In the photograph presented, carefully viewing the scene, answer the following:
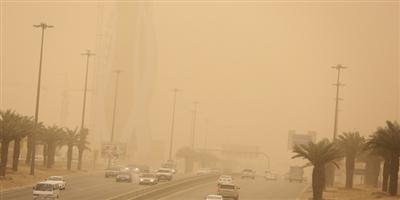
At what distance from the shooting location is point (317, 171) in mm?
71188

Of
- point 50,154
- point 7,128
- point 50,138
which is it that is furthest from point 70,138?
point 7,128

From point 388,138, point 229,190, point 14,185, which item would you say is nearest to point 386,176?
point 388,138

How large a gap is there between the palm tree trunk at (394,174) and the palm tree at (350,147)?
21.1 m

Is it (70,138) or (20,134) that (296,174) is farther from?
(20,134)

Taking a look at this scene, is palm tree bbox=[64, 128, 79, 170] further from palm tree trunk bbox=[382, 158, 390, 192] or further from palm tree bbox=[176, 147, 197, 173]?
palm tree bbox=[176, 147, 197, 173]

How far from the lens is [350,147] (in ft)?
313

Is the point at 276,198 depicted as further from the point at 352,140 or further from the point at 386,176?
the point at 352,140

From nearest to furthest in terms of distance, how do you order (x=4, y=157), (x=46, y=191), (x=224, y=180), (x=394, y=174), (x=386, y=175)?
(x=46, y=191)
(x=394, y=174)
(x=386, y=175)
(x=224, y=180)
(x=4, y=157)

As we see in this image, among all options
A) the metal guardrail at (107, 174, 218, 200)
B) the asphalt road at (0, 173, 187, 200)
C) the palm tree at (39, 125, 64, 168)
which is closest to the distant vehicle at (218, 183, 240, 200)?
the metal guardrail at (107, 174, 218, 200)

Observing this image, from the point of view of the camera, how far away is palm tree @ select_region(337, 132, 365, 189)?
94688 millimetres

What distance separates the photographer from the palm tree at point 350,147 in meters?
94.7

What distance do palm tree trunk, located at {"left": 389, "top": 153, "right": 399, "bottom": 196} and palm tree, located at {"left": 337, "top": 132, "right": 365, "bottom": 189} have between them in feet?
69.3

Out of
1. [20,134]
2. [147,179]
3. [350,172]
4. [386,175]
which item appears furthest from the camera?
[350,172]

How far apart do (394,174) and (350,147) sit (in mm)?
23535
